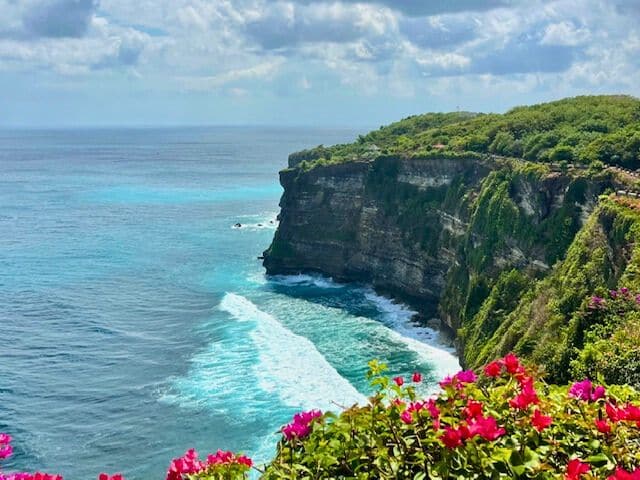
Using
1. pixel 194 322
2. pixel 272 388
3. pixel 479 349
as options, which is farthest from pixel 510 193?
pixel 194 322

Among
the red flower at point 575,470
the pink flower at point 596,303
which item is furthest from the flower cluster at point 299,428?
the pink flower at point 596,303

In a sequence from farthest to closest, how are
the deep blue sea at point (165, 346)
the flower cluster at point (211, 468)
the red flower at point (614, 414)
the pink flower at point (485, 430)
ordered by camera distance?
the deep blue sea at point (165, 346)
the red flower at point (614, 414)
the flower cluster at point (211, 468)
the pink flower at point (485, 430)

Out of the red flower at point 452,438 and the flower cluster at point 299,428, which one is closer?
Answer: the red flower at point 452,438

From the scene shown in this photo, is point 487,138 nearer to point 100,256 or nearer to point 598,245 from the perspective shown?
point 598,245

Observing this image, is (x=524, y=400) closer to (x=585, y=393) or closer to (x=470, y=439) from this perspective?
(x=470, y=439)

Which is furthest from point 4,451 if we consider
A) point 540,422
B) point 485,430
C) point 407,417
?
point 540,422

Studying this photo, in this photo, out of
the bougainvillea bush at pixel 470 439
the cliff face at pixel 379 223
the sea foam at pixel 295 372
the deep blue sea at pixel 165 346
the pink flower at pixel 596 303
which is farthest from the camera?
the cliff face at pixel 379 223

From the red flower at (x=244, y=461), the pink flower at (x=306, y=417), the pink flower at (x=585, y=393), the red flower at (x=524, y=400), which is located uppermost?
the red flower at (x=524, y=400)

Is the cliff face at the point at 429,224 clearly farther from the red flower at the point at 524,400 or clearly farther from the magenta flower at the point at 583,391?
the red flower at the point at 524,400
